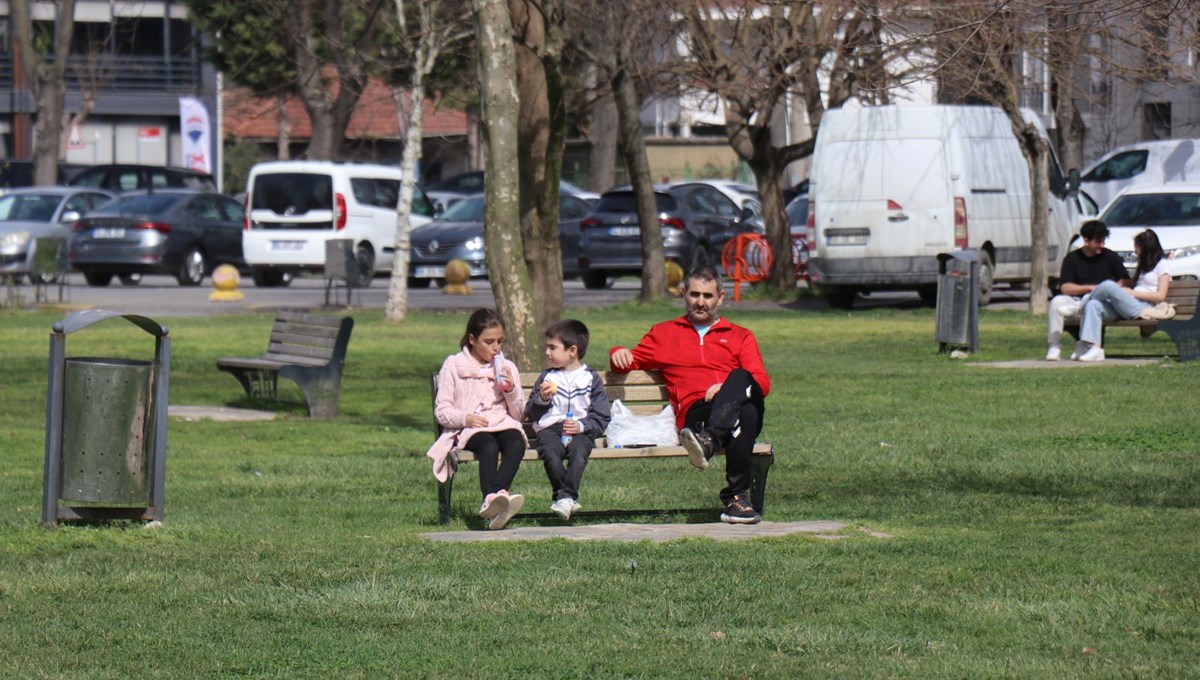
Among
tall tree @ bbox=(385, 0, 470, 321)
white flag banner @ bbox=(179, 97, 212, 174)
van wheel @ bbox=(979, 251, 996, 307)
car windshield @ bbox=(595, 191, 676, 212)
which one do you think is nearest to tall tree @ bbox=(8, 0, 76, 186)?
white flag banner @ bbox=(179, 97, 212, 174)

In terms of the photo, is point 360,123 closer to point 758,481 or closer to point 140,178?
point 140,178

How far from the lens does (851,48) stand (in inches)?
979

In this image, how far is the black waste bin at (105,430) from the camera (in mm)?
8523

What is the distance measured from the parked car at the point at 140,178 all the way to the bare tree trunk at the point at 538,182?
26659 millimetres

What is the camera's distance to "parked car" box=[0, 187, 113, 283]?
30641mm

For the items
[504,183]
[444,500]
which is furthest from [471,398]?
[504,183]

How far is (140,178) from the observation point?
41750mm

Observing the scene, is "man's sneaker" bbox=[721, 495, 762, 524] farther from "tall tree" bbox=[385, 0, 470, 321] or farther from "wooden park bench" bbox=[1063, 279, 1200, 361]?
"tall tree" bbox=[385, 0, 470, 321]

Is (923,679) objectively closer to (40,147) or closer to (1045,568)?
(1045,568)

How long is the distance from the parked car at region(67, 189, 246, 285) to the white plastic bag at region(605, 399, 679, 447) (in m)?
23.5

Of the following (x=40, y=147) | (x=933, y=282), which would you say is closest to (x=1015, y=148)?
(x=933, y=282)

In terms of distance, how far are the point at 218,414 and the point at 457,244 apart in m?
16.3

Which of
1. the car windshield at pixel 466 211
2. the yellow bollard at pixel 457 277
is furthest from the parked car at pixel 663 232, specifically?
the yellow bollard at pixel 457 277

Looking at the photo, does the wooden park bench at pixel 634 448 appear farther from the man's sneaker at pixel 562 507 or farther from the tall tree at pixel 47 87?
the tall tree at pixel 47 87
